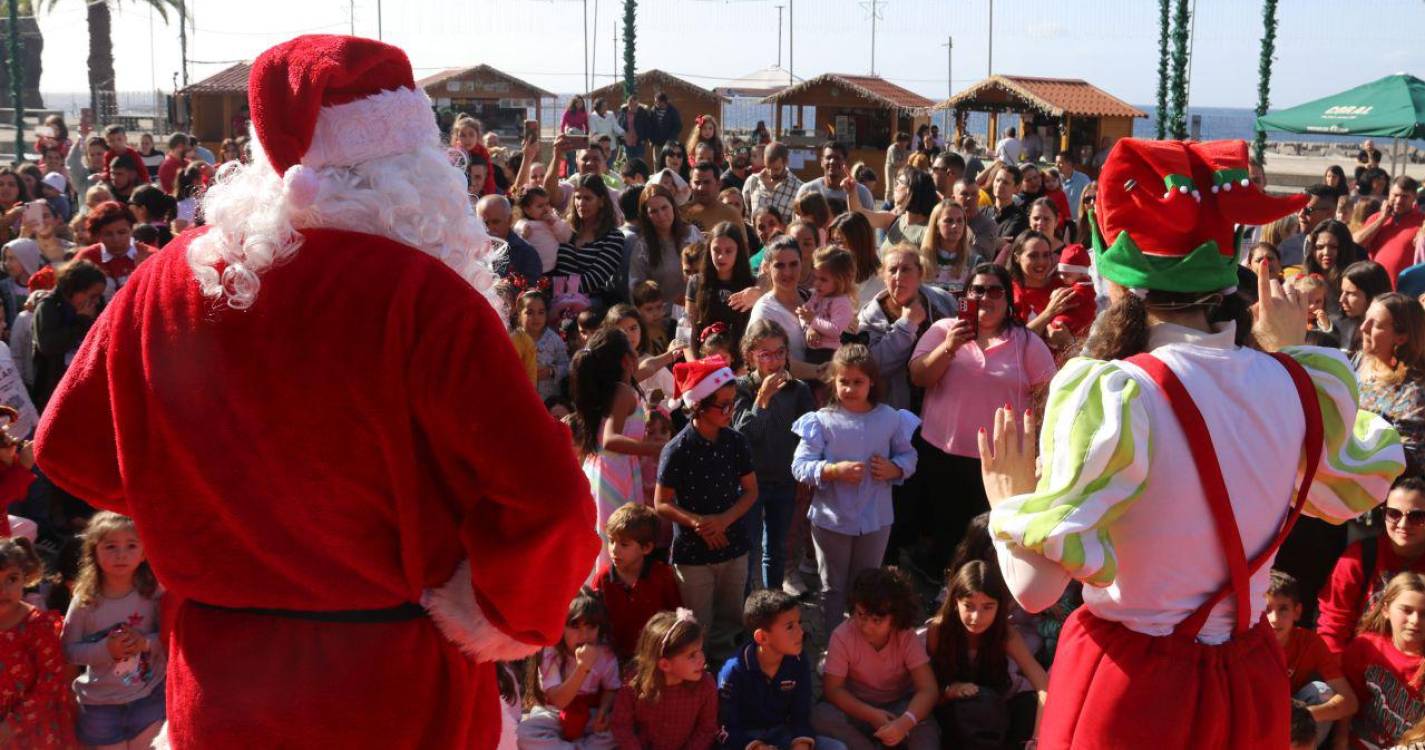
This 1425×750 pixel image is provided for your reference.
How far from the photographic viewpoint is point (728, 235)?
6781 mm

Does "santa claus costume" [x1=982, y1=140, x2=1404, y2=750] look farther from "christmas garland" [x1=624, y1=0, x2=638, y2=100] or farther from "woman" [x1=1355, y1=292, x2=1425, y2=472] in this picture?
"christmas garland" [x1=624, y1=0, x2=638, y2=100]

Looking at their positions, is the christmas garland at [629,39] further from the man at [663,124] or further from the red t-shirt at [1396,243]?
the red t-shirt at [1396,243]

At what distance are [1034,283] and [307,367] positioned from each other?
531cm

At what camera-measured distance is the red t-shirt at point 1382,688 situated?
4336mm

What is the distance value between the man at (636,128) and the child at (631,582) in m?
10.9

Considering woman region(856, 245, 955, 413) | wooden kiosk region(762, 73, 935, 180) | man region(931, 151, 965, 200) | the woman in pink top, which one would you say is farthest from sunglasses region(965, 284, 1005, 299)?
wooden kiosk region(762, 73, 935, 180)

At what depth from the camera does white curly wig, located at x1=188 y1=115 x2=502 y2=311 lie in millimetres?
2010

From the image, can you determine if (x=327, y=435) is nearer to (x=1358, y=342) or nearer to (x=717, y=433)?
(x=717, y=433)

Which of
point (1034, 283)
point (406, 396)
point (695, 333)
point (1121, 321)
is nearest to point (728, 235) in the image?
point (695, 333)

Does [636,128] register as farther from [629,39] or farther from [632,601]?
[632,601]

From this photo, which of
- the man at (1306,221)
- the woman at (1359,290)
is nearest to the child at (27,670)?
the woman at (1359,290)

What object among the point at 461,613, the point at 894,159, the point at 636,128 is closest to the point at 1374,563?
the point at 461,613

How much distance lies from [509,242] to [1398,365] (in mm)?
4419

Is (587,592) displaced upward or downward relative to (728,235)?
downward
